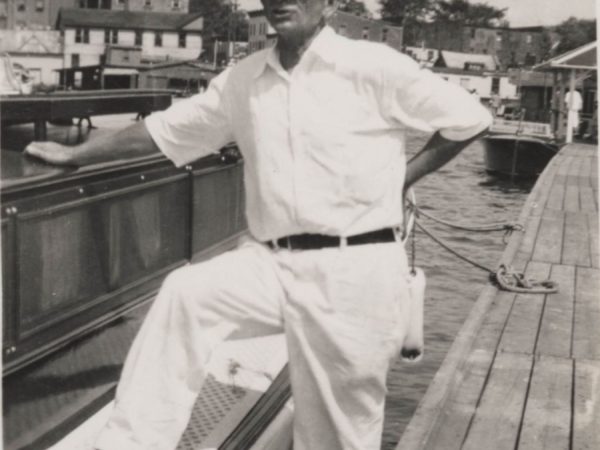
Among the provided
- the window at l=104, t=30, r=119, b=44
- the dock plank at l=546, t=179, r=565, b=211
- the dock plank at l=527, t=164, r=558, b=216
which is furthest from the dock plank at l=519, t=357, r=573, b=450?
the window at l=104, t=30, r=119, b=44

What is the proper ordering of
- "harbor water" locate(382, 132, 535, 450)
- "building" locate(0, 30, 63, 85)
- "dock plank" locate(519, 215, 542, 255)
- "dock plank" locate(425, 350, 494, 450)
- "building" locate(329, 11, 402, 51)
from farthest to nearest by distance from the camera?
"dock plank" locate(519, 215, 542, 255), "harbor water" locate(382, 132, 535, 450), "building" locate(329, 11, 402, 51), "dock plank" locate(425, 350, 494, 450), "building" locate(0, 30, 63, 85)

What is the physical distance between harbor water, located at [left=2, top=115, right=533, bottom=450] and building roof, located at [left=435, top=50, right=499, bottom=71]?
7147cm

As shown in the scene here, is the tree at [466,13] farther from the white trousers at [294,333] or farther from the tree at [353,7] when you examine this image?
the white trousers at [294,333]

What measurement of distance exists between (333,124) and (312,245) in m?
0.38

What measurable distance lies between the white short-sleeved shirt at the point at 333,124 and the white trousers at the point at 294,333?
0.41 feet

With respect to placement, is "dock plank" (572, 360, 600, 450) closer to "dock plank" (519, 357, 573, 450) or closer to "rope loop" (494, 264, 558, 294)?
"dock plank" (519, 357, 573, 450)

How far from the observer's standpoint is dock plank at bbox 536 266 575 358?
216 inches

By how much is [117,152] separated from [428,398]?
205 centimetres

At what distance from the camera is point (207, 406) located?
3740 millimetres

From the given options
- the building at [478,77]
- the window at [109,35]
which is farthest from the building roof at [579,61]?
the building at [478,77]

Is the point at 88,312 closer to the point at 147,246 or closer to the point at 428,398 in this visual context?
the point at 147,246

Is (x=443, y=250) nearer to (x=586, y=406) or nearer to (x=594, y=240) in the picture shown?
(x=594, y=240)

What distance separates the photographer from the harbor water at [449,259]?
8.12 meters

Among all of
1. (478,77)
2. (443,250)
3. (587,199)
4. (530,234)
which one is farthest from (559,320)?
(478,77)
